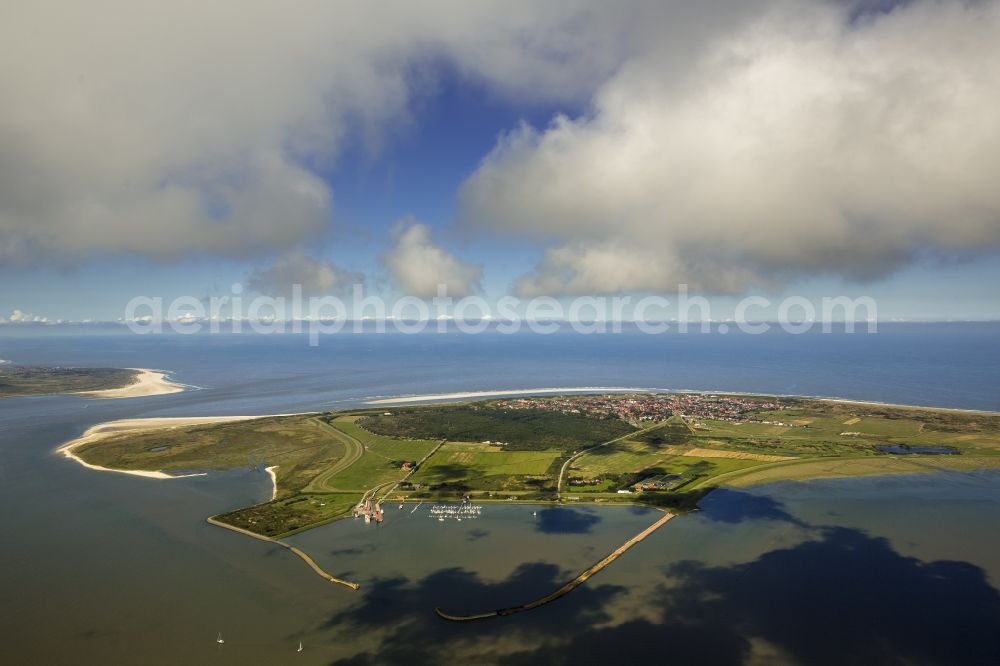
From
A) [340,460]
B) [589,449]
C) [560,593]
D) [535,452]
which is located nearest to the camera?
[560,593]

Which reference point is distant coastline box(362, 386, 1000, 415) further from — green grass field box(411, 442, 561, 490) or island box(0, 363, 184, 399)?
island box(0, 363, 184, 399)

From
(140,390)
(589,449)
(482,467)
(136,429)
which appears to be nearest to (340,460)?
(482,467)

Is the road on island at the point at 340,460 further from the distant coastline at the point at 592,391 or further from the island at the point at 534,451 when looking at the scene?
the distant coastline at the point at 592,391

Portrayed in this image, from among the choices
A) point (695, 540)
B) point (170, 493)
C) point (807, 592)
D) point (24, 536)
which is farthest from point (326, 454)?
point (807, 592)

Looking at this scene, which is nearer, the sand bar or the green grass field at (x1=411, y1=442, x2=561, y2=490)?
the green grass field at (x1=411, y1=442, x2=561, y2=490)

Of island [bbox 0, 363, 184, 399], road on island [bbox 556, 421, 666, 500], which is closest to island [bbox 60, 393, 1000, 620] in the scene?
road on island [bbox 556, 421, 666, 500]

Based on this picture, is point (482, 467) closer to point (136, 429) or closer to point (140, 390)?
point (136, 429)

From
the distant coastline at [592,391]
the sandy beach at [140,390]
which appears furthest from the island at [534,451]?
the sandy beach at [140,390]
